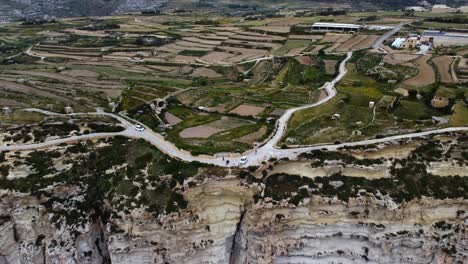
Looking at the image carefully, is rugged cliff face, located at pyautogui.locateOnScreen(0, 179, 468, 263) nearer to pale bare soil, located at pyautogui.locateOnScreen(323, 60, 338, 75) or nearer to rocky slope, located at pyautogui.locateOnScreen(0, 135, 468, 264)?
rocky slope, located at pyautogui.locateOnScreen(0, 135, 468, 264)

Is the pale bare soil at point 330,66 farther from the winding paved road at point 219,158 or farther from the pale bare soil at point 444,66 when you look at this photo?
the winding paved road at point 219,158

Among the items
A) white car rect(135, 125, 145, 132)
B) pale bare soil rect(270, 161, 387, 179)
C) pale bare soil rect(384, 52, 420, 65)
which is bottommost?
pale bare soil rect(270, 161, 387, 179)

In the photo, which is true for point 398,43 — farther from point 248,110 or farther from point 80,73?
point 80,73

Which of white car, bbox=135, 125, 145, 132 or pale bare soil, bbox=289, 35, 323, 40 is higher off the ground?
pale bare soil, bbox=289, 35, 323, 40

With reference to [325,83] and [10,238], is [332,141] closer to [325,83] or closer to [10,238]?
[325,83]

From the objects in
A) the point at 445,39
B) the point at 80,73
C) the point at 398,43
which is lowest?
the point at 80,73

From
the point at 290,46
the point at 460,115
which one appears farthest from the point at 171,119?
the point at 290,46

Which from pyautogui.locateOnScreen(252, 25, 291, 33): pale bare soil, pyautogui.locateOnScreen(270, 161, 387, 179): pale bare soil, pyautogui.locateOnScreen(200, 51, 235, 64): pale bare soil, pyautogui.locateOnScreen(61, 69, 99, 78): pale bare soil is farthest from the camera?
pyautogui.locateOnScreen(252, 25, 291, 33): pale bare soil

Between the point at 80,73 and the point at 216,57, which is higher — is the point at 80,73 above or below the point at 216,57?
below

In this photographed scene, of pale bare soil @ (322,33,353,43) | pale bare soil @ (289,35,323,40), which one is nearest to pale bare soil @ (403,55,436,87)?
pale bare soil @ (322,33,353,43)

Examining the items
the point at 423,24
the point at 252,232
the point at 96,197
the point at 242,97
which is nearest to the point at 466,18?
the point at 423,24

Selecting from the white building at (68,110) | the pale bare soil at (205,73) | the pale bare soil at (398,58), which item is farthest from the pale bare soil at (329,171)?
the pale bare soil at (398,58)

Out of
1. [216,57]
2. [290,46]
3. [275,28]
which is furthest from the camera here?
[275,28]
